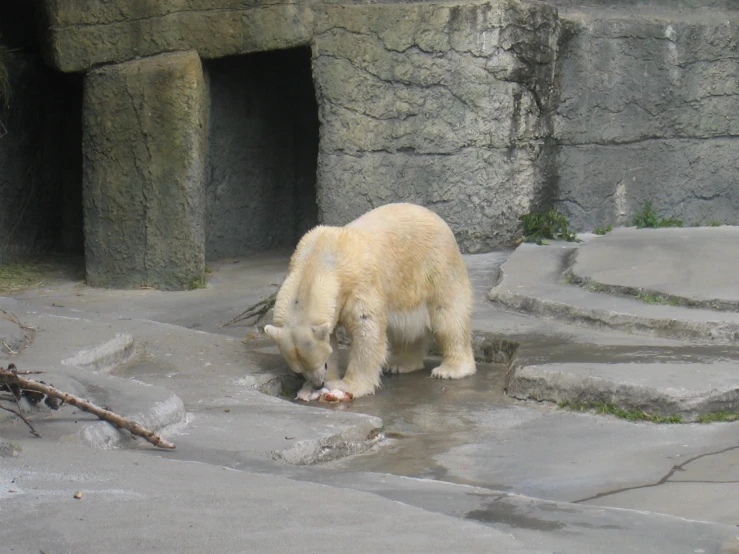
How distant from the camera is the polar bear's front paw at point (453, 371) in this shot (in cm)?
636

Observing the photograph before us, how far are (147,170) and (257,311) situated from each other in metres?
2.06

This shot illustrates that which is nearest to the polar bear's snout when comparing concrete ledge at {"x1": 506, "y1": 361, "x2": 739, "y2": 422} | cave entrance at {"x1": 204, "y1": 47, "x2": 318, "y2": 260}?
concrete ledge at {"x1": 506, "y1": 361, "x2": 739, "y2": 422}

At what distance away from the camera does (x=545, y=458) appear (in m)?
4.69

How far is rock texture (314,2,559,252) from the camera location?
30.1ft

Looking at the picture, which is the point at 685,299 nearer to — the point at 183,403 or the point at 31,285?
the point at 183,403

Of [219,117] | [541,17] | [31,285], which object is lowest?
[31,285]

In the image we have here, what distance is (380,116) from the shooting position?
9.34 metres

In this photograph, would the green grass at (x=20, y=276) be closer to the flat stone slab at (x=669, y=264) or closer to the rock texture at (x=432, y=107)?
the rock texture at (x=432, y=107)

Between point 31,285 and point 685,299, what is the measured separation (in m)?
5.32

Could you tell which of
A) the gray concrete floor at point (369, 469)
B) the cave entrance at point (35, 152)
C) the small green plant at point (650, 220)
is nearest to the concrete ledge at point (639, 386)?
the gray concrete floor at point (369, 469)

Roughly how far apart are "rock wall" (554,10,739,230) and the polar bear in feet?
13.0

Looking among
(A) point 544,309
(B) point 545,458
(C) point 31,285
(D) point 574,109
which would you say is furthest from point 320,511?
(D) point 574,109

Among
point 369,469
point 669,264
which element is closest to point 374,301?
point 369,469

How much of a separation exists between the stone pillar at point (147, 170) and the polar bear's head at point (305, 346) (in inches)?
133
